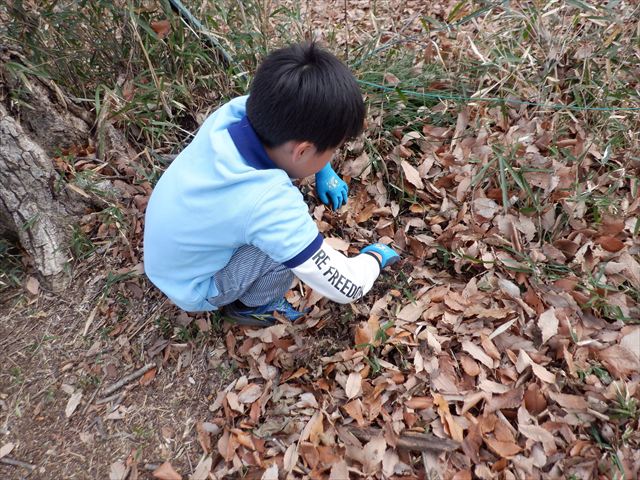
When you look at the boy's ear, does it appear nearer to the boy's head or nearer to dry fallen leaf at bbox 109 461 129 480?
the boy's head

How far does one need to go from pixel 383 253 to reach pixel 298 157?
0.67 metres

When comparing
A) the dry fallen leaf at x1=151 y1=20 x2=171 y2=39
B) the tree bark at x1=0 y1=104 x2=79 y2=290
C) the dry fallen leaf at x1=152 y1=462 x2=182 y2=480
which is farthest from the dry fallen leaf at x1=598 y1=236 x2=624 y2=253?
the tree bark at x1=0 y1=104 x2=79 y2=290

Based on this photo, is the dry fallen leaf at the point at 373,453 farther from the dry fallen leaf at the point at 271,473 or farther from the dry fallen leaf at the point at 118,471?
the dry fallen leaf at the point at 118,471

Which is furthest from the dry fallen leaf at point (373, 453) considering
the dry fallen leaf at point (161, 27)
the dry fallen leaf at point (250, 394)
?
the dry fallen leaf at point (161, 27)

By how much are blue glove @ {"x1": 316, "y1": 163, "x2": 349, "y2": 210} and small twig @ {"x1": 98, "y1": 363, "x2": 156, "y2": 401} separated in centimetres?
113

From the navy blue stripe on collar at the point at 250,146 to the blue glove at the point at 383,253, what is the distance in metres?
0.66

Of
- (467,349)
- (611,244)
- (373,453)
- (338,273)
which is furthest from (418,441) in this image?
(611,244)

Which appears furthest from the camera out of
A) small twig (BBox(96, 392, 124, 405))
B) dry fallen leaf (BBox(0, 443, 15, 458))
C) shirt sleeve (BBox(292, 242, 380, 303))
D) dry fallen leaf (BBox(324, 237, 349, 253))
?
dry fallen leaf (BBox(324, 237, 349, 253))

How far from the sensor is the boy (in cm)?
145

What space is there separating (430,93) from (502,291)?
1.20 m

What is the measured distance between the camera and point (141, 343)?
2072mm

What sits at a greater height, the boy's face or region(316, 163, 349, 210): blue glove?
the boy's face

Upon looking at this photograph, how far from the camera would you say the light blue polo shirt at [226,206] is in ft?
4.80

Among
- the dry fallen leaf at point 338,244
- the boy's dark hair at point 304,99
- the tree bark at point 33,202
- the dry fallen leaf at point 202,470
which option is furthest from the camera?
the dry fallen leaf at point 338,244
